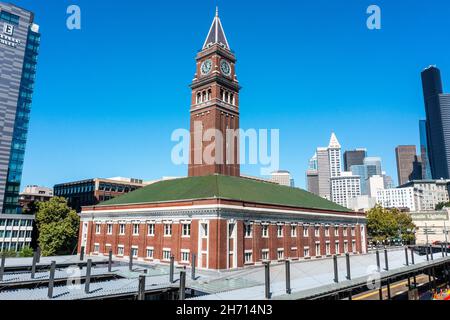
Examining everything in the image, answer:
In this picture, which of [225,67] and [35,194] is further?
[35,194]

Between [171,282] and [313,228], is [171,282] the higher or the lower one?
the lower one

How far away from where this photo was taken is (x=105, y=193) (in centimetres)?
11725

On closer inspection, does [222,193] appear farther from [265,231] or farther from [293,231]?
[293,231]

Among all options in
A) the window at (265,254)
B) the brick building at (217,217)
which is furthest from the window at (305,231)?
the window at (265,254)

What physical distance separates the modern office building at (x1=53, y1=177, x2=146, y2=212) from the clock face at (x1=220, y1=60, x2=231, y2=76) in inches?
2714

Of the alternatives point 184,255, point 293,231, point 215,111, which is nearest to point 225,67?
point 215,111

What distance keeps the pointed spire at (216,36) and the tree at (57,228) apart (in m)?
47.3

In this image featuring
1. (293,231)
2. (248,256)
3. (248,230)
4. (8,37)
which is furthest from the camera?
(8,37)

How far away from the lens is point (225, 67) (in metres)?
69.1

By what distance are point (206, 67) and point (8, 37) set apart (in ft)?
288

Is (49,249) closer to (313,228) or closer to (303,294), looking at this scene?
(313,228)
